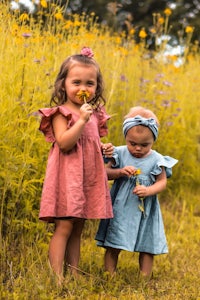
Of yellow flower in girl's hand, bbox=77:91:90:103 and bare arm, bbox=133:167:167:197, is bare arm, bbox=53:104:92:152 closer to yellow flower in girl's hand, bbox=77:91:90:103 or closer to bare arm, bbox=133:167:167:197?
yellow flower in girl's hand, bbox=77:91:90:103

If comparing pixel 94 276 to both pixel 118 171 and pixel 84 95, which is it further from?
pixel 84 95

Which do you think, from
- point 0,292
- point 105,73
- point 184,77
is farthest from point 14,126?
point 184,77

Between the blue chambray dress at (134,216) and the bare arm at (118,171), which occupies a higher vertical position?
the bare arm at (118,171)

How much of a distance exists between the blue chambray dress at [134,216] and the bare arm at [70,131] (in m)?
0.54

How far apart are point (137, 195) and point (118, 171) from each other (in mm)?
187

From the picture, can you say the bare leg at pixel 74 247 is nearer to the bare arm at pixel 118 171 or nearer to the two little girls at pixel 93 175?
the two little girls at pixel 93 175

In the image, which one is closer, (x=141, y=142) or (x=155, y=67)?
(x=141, y=142)

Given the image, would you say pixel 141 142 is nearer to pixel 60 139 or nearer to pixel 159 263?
pixel 60 139

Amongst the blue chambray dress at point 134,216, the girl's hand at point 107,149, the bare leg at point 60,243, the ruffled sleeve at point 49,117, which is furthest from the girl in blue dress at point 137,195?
Answer: the ruffled sleeve at point 49,117

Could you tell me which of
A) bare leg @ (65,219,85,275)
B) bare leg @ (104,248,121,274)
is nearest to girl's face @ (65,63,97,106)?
bare leg @ (65,219,85,275)

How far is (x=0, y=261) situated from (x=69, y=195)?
0.70 meters

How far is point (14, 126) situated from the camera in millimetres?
3742

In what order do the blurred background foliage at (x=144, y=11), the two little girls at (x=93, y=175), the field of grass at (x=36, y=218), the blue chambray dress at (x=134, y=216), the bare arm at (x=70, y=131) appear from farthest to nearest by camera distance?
the blurred background foliage at (x=144, y=11) → the blue chambray dress at (x=134, y=216) → the field of grass at (x=36, y=218) → the two little girls at (x=93, y=175) → the bare arm at (x=70, y=131)

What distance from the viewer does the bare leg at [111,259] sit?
3.69 m
